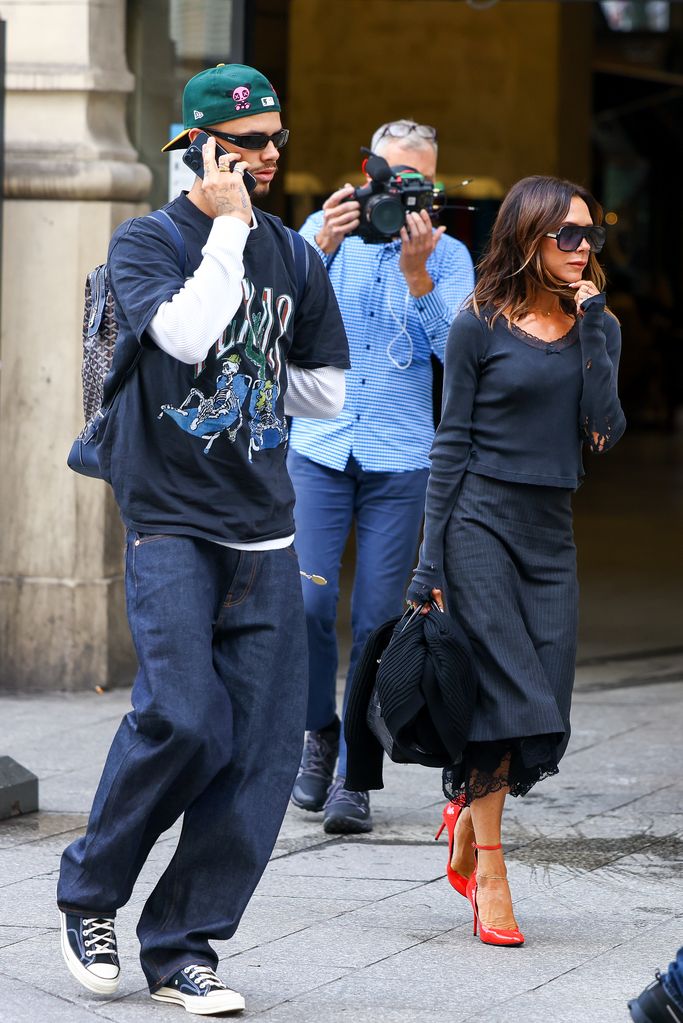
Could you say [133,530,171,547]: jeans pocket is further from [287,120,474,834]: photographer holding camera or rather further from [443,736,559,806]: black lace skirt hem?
[287,120,474,834]: photographer holding camera

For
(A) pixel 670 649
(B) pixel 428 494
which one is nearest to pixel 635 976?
(B) pixel 428 494

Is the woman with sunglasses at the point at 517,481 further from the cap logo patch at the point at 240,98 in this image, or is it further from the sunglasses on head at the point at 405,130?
the sunglasses on head at the point at 405,130

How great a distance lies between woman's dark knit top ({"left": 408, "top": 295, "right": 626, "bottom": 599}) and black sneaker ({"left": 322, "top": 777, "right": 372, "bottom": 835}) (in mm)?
1195

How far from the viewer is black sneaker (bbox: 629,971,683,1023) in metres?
3.52

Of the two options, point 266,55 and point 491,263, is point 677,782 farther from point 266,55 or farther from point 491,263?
point 266,55

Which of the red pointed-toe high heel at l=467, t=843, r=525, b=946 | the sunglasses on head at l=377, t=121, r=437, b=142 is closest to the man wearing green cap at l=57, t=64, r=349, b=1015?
the red pointed-toe high heel at l=467, t=843, r=525, b=946

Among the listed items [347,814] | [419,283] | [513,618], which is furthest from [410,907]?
[419,283]

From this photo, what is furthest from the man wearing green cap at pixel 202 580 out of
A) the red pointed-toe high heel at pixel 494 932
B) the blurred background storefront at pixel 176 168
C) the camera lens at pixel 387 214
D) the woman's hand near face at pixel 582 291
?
the blurred background storefront at pixel 176 168

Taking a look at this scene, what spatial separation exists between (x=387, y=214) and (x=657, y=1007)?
2602 mm

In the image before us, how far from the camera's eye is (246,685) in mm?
3889

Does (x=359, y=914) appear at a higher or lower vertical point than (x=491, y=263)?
lower

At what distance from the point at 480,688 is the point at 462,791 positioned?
0.31m

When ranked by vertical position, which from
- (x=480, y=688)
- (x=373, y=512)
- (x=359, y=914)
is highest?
(x=373, y=512)

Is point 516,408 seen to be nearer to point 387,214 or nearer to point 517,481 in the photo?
point 517,481
